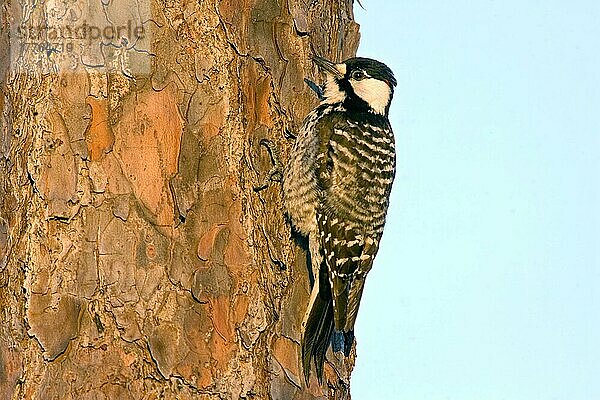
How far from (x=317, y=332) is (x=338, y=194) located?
672mm

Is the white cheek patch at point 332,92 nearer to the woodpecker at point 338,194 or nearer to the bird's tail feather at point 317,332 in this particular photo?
the woodpecker at point 338,194

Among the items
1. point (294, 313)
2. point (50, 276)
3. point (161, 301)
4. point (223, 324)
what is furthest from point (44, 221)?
point (294, 313)

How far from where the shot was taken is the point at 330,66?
350cm

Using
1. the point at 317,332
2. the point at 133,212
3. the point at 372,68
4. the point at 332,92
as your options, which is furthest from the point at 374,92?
the point at 133,212

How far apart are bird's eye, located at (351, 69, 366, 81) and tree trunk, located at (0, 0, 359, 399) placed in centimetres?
84

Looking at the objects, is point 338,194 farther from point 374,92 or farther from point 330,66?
point 374,92

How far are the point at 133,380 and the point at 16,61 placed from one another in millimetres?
1163

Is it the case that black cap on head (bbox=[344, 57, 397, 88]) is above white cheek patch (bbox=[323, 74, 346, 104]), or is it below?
above

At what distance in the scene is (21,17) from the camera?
2984 millimetres

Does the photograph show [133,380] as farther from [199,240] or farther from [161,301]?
[199,240]

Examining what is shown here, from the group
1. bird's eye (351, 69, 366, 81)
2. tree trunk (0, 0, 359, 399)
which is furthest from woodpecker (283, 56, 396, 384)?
tree trunk (0, 0, 359, 399)

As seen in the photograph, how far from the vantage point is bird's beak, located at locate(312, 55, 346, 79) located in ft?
11.3

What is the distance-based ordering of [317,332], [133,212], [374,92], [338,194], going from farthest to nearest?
1. [374,92]
2. [338,194]
3. [317,332]
4. [133,212]

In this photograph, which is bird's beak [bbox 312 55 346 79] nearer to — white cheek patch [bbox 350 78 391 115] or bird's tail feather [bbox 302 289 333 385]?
white cheek patch [bbox 350 78 391 115]
